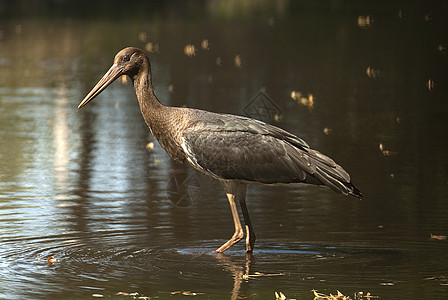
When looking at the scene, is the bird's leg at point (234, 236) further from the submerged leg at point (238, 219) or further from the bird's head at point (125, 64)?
the bird's head at point (125, 64)

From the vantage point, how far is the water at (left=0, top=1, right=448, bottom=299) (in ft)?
27.6

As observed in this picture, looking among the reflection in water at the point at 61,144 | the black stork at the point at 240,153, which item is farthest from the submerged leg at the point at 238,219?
the reflection in water at the point at 61,144

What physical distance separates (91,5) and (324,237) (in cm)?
3876

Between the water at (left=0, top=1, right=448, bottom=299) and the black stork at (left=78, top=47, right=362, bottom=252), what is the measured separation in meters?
0.57

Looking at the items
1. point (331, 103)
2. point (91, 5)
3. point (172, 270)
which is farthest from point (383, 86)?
point (91, 5)

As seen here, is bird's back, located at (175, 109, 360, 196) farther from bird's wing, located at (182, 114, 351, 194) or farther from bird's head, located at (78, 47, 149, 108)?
bird's head, located at (78, 47, 149, 108)

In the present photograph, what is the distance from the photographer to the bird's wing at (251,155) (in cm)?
929

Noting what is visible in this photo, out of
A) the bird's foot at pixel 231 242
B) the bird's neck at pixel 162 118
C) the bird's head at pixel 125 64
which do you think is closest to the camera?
the bird's foot at pixel 231 242

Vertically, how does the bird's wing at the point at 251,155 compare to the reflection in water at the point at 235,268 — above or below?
above

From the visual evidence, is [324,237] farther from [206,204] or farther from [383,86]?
[383,86]

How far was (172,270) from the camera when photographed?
337 inches

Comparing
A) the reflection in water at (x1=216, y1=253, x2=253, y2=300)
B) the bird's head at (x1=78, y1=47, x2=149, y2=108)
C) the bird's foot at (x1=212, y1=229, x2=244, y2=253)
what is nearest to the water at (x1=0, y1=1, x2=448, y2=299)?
the reflection in water at (x1=216, y1=253, x2=253, y2=300)

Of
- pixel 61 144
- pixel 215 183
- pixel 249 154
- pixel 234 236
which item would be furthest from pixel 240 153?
pixel 61 144

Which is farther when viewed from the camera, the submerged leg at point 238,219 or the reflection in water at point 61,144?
the reflection in water at point 61,144
